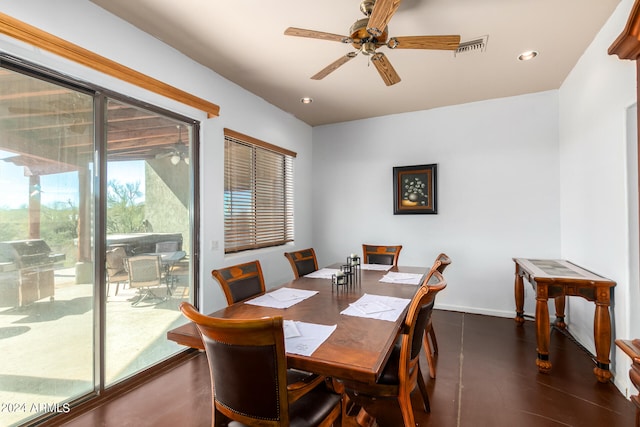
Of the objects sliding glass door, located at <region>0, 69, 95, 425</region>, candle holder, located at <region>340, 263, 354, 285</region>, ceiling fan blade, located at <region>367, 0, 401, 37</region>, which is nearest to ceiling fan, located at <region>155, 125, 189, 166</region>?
sliding glass door, located at <region>0, 69, 95, 425</region>

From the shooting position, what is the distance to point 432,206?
4.18 m

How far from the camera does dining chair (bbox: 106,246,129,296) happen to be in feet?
7.43

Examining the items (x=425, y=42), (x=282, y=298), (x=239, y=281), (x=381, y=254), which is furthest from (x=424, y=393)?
(x=425, y=42)

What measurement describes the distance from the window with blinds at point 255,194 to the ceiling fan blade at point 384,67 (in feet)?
5.86

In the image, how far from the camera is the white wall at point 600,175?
2150 mm

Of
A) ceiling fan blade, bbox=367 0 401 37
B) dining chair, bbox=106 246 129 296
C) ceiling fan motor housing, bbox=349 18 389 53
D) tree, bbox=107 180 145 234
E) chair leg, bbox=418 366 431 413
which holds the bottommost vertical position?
chair leg, bbox=418 366 431 413

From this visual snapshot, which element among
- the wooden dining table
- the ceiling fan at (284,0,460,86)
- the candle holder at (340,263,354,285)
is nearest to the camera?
the wooden dining table

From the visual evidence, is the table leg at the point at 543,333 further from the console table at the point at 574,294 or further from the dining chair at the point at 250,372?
the dining chair at the point at 250,372

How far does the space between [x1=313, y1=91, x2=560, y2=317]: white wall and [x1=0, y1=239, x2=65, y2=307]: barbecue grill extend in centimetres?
357

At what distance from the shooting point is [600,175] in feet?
8.34

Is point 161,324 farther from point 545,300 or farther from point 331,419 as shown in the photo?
point 545,300

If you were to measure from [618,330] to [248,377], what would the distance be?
2.80 meters

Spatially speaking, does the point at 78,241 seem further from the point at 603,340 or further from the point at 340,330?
the point at 603,340

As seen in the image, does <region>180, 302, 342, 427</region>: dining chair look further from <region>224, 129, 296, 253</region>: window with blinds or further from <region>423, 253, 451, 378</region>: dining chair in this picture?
<region>224, 129, 296, 253</region>: window with blinds
